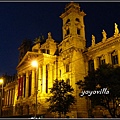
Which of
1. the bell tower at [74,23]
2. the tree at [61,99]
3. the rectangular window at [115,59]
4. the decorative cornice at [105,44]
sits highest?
the bell tower at [74,23]

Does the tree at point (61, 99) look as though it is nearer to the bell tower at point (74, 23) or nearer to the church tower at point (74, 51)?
the church tower at point (74, 51)

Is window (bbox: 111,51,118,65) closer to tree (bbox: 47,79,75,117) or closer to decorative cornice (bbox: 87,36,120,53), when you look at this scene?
decorative cornice (bbox: 87,36,120,53)

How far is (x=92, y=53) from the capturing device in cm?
3909

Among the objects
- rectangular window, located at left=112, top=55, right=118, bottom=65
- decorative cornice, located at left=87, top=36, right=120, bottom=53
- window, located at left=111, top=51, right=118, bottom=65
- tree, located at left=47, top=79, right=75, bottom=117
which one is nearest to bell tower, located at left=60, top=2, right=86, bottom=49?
decorative cornice, located at left=87, top=36, right=120, bottom=53

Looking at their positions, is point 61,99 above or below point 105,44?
below

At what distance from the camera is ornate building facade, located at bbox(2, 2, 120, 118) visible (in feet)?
120

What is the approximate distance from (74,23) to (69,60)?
26.9 ft

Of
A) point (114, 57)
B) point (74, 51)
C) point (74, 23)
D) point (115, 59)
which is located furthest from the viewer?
point (74, 23)

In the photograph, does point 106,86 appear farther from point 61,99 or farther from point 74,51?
point 74,51

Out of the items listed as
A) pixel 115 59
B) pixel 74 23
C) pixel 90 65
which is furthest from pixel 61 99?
pixel 74 23

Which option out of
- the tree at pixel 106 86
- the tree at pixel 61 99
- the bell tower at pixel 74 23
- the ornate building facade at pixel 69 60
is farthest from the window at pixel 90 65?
the tree at pixel 106 86

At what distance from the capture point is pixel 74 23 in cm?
4319

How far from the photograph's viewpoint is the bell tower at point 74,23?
42.6 m

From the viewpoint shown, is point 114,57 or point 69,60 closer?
point 114,57
